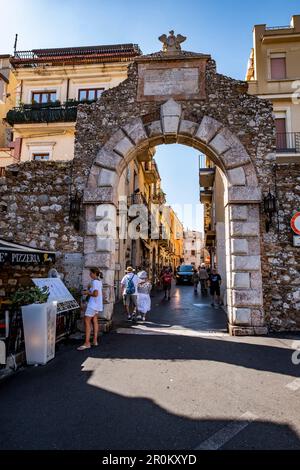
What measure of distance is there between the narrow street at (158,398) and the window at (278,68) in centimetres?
1864

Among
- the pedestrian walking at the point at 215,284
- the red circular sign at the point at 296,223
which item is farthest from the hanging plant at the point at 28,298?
the pedestrian walking at the point at 215,284

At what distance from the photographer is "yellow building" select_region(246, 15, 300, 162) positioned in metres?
18.4

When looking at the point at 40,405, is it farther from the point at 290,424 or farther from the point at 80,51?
the point at 80,51

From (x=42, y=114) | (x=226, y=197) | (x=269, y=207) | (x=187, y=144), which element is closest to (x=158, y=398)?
(x=269, y=207)

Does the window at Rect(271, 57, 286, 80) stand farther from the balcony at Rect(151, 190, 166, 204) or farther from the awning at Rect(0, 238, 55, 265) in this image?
the awning at Rect(0, 238, 55, 265)

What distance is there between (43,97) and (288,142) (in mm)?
14891

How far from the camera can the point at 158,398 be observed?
346 cm

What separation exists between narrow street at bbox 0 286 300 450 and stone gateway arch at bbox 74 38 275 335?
1.74 m

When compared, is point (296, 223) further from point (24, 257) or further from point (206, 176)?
point (206, 176)

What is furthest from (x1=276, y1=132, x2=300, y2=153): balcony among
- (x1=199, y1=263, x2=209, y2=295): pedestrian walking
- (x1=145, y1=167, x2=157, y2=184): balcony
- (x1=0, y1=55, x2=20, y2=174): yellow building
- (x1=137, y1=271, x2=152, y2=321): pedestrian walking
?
(x1=0, y1=55, x2=20, y2=174): yellow building

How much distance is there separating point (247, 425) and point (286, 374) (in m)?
1.64

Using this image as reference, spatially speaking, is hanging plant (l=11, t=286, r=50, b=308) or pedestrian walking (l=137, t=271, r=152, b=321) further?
pedestrian walking (l=137, t=271, r=152, b=321)

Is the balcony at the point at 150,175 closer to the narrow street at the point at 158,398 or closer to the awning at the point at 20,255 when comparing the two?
the awning at the point at 20,255
